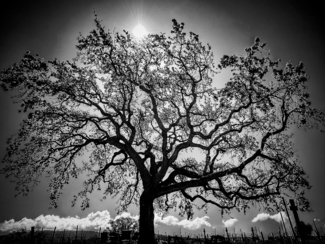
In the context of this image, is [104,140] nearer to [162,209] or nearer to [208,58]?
[162,209]

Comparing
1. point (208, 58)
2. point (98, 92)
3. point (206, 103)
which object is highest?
point (208, 58)

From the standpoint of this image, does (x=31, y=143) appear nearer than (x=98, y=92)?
Yes

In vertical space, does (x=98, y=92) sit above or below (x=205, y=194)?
above

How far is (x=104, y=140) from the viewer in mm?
12898

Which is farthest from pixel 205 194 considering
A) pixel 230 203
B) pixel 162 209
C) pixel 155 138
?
pixel 155 138

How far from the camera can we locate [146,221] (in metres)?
Answer: 10.2

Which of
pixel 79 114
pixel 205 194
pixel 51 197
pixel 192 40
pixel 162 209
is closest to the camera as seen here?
pixel 192 40

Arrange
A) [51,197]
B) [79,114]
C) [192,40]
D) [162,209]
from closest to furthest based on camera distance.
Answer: [192,40] → [51,197] → [79,114] → [162,209]

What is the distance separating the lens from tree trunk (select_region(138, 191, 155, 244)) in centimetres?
963

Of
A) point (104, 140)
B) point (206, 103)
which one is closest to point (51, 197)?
point (104, 140)

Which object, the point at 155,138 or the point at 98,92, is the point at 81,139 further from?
the point at 155,138

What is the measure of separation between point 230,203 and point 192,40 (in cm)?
1326

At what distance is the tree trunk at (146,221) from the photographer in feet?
31.6

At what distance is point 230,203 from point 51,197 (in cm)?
1410
